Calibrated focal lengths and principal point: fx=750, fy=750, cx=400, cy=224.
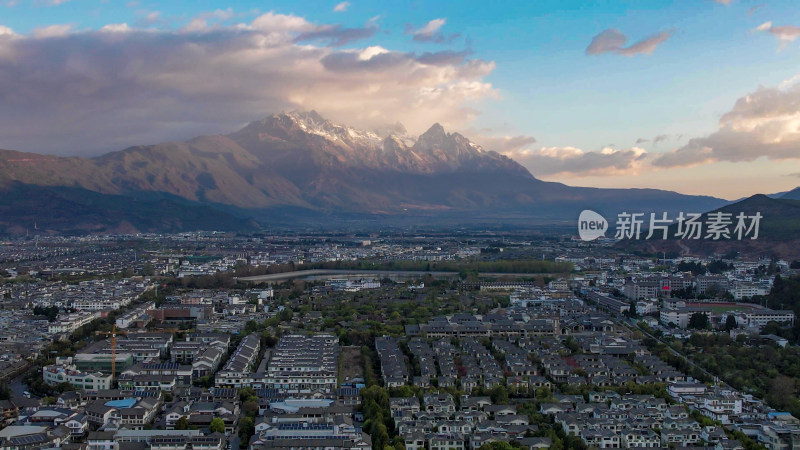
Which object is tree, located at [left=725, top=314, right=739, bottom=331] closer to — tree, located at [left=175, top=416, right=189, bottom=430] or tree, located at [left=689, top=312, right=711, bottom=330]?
tree, located at [left=689, top=312, right=711, bottom=330]

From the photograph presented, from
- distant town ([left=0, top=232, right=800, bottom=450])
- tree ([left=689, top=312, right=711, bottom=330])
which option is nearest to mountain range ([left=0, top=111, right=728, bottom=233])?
distant town ([left=0, top=232, right=800, bottom=450])

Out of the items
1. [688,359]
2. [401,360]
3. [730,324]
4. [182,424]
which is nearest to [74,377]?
[182,424]

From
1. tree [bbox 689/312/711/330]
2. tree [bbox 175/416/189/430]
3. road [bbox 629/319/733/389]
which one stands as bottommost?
tree [bbox 175/416/189/430]

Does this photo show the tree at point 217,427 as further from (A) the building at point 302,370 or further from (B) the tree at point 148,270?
(B) the tree at point 148,270

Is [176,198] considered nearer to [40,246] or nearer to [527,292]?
[40,246]

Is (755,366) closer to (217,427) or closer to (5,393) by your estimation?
(217,427)

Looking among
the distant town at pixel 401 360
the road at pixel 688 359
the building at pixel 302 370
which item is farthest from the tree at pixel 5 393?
the road at pixel 688 359

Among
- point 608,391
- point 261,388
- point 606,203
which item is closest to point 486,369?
point 608,391
